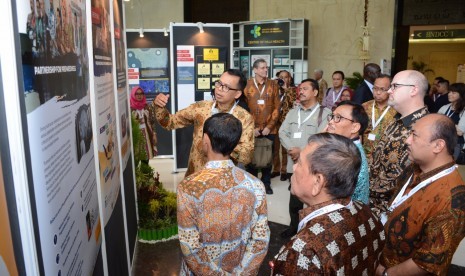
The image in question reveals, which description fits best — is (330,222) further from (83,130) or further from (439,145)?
(83,130)

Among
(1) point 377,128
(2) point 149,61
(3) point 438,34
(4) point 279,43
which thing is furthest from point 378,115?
(3) point 438,34

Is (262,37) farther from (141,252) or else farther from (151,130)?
(141,252)

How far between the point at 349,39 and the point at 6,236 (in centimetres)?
1036

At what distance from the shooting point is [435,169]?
1800 mm

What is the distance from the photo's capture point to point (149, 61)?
7113 millimetres

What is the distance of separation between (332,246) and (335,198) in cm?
18

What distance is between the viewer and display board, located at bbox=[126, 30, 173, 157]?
702cm

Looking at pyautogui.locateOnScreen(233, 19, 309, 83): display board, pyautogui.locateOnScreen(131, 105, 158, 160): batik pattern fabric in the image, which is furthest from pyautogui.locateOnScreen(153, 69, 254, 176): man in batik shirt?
pyautogui.locateOnScreen(233, 19, 309, 83): display board

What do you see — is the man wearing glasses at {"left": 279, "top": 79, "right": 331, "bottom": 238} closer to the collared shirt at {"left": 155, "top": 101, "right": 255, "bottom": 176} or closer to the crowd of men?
the collared shirt at {"left": 155, "top": 101, "right": 255, "bottom": 176}

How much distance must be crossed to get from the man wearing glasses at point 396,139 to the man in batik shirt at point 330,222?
1197 mm

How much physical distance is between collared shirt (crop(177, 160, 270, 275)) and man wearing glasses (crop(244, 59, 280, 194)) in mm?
3627

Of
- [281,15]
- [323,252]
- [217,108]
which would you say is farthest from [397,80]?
[281,15]

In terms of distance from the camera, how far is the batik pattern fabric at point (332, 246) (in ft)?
3.82

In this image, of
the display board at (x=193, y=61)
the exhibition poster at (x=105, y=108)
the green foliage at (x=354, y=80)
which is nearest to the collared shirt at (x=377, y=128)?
the exhibition poster at (x=105, y=108)
